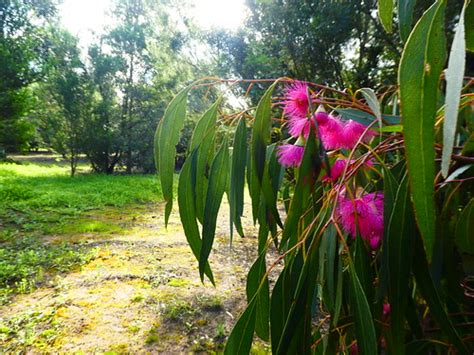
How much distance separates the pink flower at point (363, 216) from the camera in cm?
37

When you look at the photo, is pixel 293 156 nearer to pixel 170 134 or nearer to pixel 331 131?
pixel 331 131

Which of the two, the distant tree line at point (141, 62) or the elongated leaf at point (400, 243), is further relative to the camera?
the distant tree line at point (141, 62)

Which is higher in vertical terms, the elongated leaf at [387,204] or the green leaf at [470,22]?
the green leaf at [470,22]

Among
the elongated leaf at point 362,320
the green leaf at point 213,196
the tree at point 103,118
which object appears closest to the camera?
the elongated leaf at point 362,320

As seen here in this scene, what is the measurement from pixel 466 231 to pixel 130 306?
151cm

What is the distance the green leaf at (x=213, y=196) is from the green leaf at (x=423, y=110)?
10.9 inches

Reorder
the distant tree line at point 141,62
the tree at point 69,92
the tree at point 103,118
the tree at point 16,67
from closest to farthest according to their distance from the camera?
the distant tree line at point 141,62
the tree at point 16,67
the tree at point 69,92
the tree at point 103,118

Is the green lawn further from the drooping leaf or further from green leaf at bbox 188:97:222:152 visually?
the drooping leaf

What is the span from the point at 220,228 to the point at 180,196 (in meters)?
→ 2.71

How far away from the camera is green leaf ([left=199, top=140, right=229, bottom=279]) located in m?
0.45

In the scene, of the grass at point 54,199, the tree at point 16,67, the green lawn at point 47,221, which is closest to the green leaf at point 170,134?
the green lawn at point 47,221

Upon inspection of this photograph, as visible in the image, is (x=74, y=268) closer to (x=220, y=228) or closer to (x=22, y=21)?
(x=220, y=228)

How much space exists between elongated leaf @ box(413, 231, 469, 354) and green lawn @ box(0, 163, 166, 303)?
1.81 metres

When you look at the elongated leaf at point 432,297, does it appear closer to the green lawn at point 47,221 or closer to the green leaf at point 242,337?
the green leaf at point 242,337
